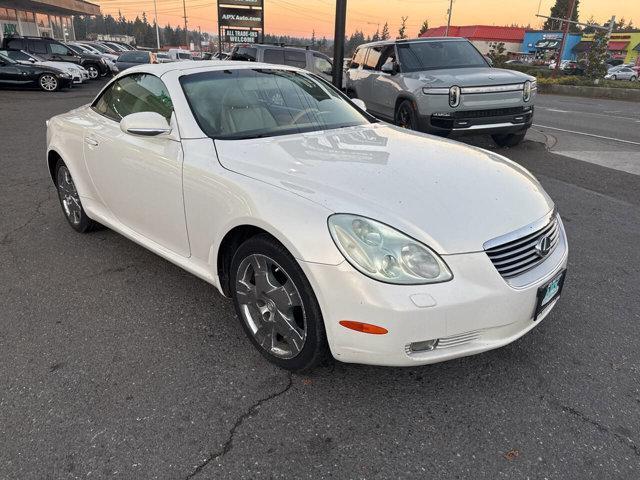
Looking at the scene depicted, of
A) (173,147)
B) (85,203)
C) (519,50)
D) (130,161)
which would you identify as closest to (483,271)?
(173,147)

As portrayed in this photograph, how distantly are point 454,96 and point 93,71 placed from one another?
894 inches

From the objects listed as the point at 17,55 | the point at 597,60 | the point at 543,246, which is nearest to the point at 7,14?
the point at 17,55

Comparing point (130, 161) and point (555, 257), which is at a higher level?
point (130, 161)

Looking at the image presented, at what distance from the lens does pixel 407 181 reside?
2.55 m

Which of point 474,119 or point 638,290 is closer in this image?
point 638,290

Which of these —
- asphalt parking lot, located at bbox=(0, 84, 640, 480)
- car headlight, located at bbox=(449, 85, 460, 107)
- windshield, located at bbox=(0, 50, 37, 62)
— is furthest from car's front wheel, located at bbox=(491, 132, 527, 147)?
windshield, located at bbox=(0, 50, 37, 62)

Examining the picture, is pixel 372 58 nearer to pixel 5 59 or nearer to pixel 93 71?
pixel 5 59

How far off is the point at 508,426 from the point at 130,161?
2800 millimetres

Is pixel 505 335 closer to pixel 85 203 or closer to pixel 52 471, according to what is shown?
pixel 52 471

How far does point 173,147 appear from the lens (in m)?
3.04

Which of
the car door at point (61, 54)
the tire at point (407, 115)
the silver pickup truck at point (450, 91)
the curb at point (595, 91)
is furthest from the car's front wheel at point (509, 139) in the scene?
the car door at point (61, 54)

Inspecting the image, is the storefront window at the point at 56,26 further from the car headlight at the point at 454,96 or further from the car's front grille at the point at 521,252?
the car's front grille at the point at 521,252

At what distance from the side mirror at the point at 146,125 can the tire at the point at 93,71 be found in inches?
968

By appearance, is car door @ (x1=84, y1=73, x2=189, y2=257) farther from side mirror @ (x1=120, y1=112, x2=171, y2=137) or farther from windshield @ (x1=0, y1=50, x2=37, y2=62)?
windshield @ (x1=0, y1=50, x2=37, y2=62)
